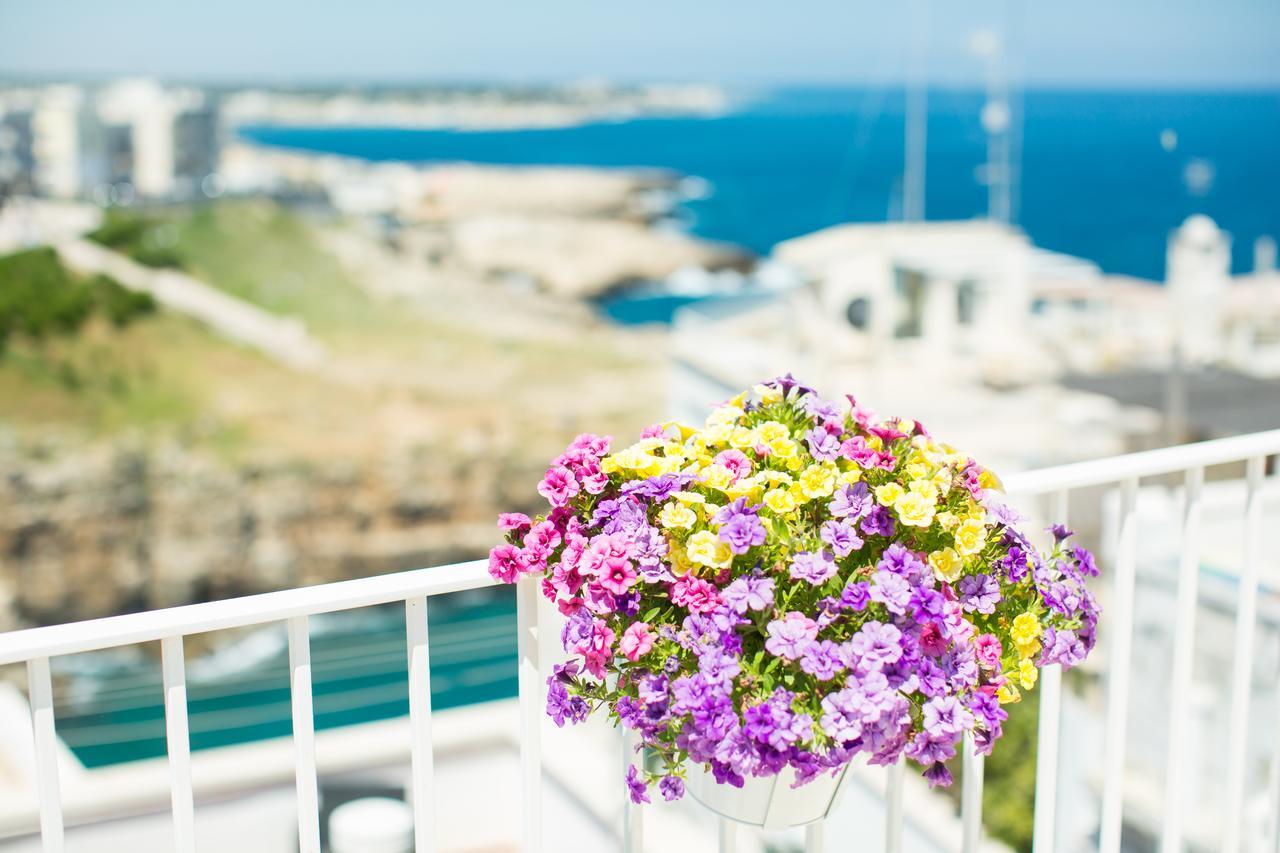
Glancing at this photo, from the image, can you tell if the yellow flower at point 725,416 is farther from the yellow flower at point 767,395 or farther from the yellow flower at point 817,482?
the yellow flower at point 817,482

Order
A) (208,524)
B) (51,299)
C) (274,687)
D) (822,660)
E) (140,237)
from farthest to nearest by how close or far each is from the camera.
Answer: (140,237)
(51,299)
(208,524)
(274,687)
(822,660)

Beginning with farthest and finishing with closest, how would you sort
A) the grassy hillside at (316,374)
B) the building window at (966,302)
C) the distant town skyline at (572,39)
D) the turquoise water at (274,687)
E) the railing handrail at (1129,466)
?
1. the distant town skyline at (572,39)
2. the grassy hillside at (316,374)
3. the turquoise water at (274,687)
4. the building window at (966,302)
5. the railing handrail at (1129,466)

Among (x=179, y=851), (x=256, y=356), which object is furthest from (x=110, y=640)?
(x=256, y=356)

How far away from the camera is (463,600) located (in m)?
26.5

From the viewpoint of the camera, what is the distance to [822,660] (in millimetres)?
1063

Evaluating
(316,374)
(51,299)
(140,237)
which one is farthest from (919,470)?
(316,374)

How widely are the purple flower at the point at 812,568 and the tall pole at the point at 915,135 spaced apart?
38774 millimetres

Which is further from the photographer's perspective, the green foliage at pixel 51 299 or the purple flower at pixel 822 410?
the green foliage at pixel 51 299

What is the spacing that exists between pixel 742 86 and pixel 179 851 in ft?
150

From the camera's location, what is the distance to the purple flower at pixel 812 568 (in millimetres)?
1086

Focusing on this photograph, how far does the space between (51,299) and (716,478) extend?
3177 centimetres

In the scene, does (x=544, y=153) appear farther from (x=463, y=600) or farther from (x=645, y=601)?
(x=645, y=601)

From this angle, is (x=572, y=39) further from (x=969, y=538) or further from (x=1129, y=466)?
(x=969, y=538)

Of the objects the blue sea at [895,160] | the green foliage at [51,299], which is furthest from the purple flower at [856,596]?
the green foliage at [51,299]
